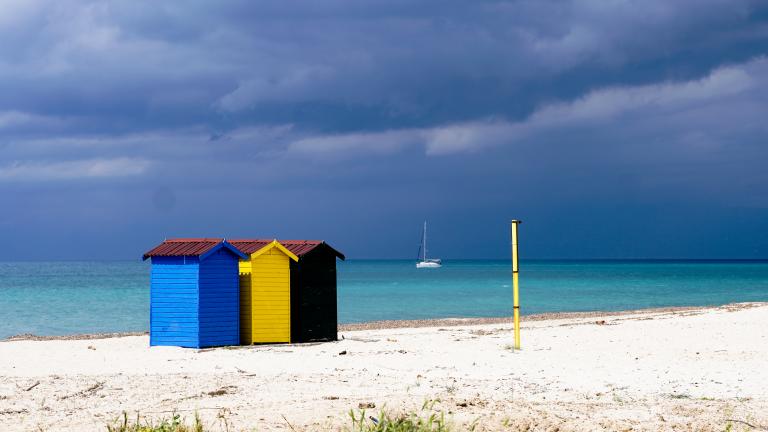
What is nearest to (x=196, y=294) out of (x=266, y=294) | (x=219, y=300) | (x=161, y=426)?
(x=219, y=300)

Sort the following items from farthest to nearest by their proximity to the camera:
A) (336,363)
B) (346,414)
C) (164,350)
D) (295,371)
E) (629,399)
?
(164,350), (336,363), (295,371), (629,399), (346,414)

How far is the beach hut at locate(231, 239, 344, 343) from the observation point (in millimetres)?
17391

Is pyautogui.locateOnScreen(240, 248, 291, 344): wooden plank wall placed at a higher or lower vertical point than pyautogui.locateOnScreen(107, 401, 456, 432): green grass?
higher

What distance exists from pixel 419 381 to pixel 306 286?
683cm

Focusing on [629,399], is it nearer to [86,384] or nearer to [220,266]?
[86,384]

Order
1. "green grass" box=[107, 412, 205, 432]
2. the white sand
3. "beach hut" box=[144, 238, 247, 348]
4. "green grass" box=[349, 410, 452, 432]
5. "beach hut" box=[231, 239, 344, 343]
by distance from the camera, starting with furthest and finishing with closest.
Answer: "beach hut" box=[231, 239, 344, 343]
"beach hut" box=[144, 238, 247, 348]
the white sand
"green grass" box=[107, 412, 205, 432]
"green grass" box=[349, 410, 452, 432]

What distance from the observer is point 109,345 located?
18266 mm

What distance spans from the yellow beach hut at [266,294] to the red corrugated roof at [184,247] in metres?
0.81

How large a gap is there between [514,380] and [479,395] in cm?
199

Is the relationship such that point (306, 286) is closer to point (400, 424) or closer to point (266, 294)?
point (266, 294)

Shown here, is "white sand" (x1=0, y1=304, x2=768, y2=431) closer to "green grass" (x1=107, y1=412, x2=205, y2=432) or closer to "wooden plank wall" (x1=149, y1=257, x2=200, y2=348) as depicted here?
"green grass" (x1=107, y1=412, x2=205, y2=432)

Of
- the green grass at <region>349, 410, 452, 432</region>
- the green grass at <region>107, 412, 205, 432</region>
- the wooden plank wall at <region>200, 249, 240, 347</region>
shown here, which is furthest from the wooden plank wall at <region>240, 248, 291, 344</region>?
the green grass at <region>349, 410, 452, 432</region>

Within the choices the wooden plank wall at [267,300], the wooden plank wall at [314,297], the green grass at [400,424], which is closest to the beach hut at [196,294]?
the wooden plank wall at [267,300]

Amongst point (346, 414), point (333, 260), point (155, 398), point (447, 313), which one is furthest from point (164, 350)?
point (447, 313)
